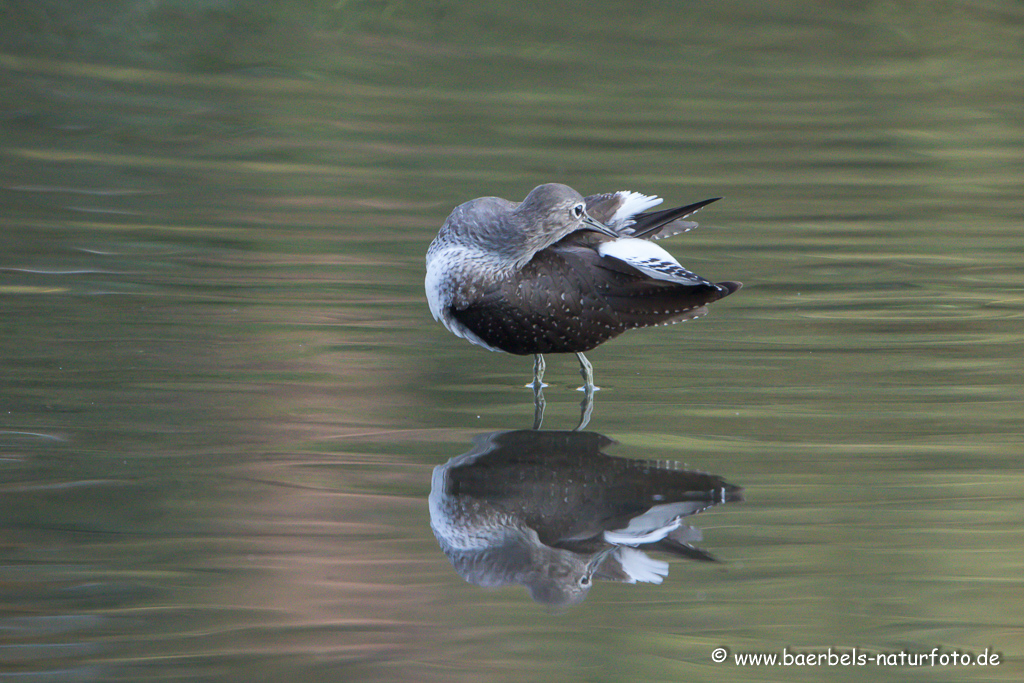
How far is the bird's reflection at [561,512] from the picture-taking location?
3.94 metres

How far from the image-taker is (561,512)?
4324 millimetres

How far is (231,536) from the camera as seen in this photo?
4160mm

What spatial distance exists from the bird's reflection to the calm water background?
0.09 m

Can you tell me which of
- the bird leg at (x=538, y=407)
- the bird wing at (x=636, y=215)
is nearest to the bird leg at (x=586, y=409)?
the bird leg at (x=538, y=407)

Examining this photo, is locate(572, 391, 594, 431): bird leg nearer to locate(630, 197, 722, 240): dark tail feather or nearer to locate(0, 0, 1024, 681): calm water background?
locate(0, 0, 1024, 681): calm water background

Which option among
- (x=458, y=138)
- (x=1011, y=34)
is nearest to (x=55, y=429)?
(x=458, y=138)

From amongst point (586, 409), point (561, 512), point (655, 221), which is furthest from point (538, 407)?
point (561, 512)

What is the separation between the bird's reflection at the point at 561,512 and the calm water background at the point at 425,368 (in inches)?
3.4

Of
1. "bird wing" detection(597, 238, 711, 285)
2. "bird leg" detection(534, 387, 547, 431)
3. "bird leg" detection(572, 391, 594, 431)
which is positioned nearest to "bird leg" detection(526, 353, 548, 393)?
"bird leg" detection(534, 387, 547, 431)

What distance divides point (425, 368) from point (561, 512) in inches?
69.2

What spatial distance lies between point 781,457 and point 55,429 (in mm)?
2768

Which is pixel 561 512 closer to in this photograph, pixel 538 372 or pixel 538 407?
pixel 538 407

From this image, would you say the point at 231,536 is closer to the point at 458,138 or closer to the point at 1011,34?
the point at 458,138

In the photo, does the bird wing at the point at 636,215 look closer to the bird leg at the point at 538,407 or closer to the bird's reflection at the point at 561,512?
the bird leg at the point at 538,407
